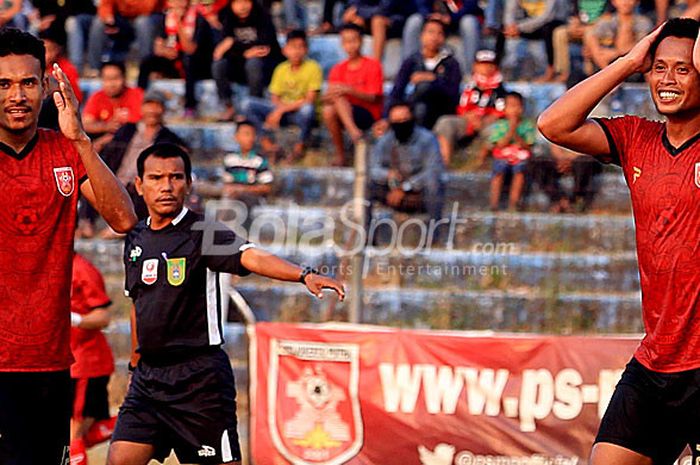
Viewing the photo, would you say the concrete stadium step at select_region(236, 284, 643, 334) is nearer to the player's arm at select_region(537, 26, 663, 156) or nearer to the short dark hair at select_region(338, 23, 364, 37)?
the short dark hair at select_region(338, 23, 364, 37)

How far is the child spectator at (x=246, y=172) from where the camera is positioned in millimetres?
12250

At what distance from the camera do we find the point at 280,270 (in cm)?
680

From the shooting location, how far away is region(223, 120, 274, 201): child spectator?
40.2ft

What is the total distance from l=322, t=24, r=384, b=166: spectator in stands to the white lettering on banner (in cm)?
377

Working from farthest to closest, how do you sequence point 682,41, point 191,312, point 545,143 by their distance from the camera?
point 545,143 < point 191,312 < point 682,41

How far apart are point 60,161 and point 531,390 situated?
15.0 ft

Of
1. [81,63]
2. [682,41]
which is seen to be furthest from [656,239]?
[81,63]

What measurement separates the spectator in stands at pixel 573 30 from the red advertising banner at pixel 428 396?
487 cm

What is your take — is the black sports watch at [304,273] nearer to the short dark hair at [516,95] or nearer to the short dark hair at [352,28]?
the short dark hair at [516,95]

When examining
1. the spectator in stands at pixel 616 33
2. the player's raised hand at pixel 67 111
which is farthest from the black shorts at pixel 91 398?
the spectator in stands at pixel 616 33

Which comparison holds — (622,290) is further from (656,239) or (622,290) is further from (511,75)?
(656,239)

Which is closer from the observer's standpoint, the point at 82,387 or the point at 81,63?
the point at 82,387

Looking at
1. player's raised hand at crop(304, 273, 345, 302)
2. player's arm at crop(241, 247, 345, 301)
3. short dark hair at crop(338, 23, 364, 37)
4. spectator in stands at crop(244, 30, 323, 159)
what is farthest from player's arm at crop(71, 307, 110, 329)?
short dark hair at crop(338, 23, 364, 37)

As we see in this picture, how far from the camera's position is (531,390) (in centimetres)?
930
